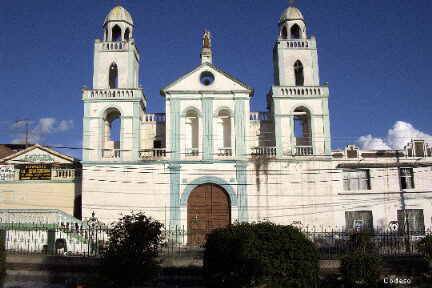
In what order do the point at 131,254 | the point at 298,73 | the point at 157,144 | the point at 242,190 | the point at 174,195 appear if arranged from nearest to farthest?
the point at 131,254, the point at 174,195, the point at 242,190, the point at 157,144, the point at 298,73

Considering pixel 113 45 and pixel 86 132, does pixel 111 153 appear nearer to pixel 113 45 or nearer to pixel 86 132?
pixel 86 132

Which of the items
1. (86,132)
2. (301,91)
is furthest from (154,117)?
(301,91)

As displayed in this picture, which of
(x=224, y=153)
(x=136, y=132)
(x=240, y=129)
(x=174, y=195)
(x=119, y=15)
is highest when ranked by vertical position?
(x=119, y=15)

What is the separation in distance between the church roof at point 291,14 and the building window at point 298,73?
10.7 ft

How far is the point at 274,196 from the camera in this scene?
1313 inches

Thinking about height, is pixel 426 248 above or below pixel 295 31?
below

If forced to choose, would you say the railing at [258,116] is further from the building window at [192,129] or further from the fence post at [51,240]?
the fence post at [51,240]

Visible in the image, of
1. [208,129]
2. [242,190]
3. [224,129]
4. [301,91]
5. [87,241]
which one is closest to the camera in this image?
[87,241]

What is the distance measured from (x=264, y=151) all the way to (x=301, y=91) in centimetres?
485

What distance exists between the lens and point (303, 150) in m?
34.6

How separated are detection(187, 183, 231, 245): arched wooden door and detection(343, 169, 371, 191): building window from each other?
27.2 ft

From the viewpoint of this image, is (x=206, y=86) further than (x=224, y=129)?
No

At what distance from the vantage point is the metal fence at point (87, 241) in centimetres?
2508

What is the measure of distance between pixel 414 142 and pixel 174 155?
16451 millimetres
